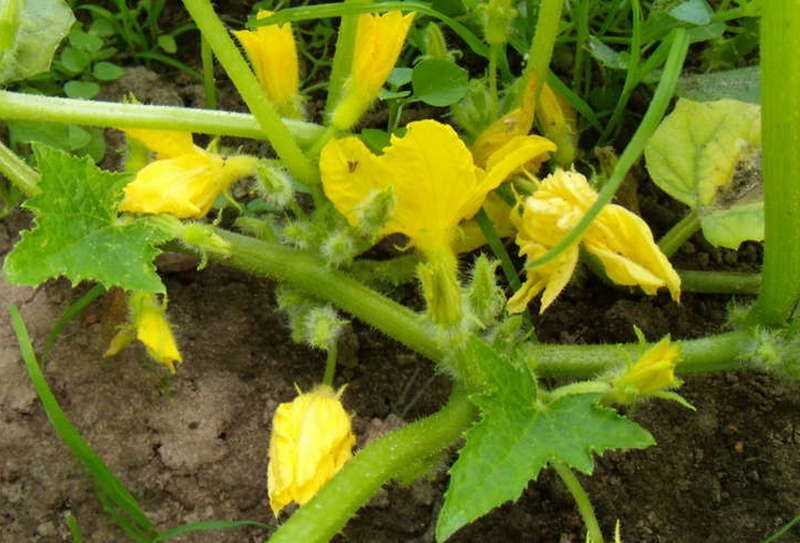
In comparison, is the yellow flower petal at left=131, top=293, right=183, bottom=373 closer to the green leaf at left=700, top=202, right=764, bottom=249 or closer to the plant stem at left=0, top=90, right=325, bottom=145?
the plant stem at left=0, top=90, right=325, bottom=145

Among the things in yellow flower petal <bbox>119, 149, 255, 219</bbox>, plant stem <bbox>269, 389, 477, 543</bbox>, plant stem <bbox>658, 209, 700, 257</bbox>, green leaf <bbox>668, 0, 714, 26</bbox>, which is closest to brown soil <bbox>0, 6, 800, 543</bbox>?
plant stem <bbox>658, 209, 700, 257</bbox>

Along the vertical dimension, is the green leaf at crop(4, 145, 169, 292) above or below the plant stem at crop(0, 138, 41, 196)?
above

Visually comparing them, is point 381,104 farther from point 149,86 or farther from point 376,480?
point 376,480

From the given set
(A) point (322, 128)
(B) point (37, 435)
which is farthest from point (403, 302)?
(B) point (37, 435)

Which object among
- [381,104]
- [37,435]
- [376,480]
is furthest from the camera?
[381,104]

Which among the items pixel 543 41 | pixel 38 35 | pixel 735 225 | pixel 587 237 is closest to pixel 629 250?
pixel 587 237

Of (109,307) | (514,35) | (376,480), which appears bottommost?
(109,307)

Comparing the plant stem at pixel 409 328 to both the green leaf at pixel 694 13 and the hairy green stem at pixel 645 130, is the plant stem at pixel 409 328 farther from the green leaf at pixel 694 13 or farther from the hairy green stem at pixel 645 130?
the green leaf at pixel 694 13

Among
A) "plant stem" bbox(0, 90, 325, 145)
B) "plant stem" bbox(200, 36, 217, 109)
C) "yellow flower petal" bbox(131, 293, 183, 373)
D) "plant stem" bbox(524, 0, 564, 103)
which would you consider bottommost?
"yellow flower petal" bbox(131, 293, 183, 373)
